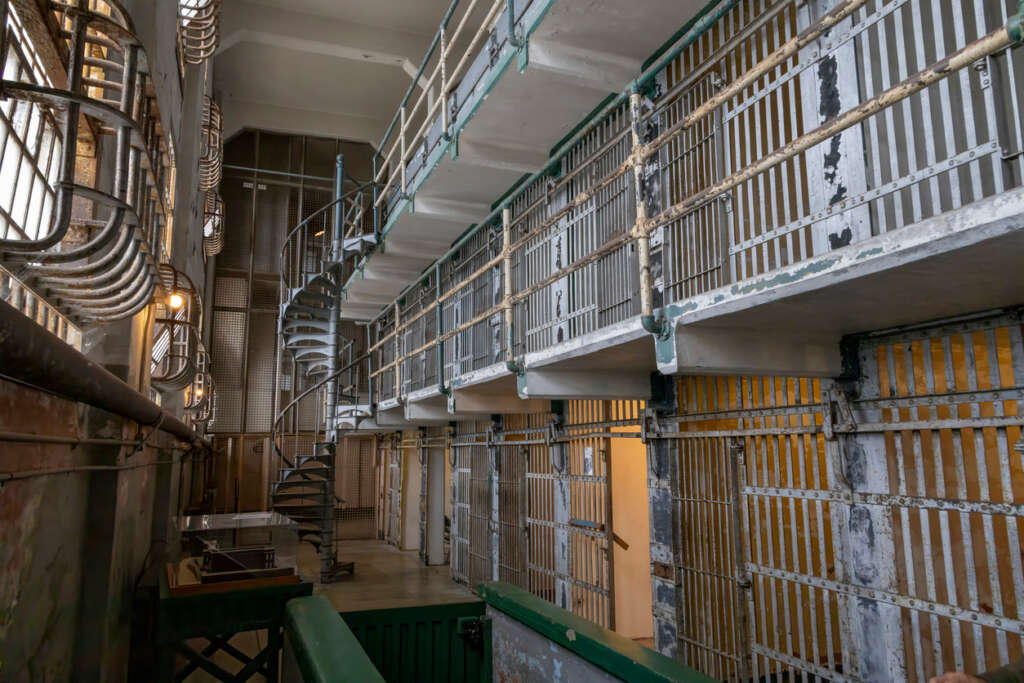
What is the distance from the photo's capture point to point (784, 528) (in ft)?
15.3

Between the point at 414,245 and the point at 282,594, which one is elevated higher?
the point at 414,245

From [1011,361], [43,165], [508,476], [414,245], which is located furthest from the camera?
[414,245]

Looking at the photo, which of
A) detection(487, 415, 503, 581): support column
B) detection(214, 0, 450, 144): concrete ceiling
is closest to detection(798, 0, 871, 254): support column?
detection(487, 415, 503, 581): support column

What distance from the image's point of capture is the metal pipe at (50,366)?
2078mm

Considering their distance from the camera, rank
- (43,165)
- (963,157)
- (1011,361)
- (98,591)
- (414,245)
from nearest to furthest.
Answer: (963,157)
(1011,361)
(43,165)
(98,591)
(414,245)

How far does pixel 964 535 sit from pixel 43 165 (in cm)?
561

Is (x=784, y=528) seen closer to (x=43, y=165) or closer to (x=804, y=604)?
(x=804, y=604)

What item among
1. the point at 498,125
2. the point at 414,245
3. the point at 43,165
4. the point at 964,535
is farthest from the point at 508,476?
the point at 43,165

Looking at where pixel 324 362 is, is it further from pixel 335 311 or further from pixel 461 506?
pixel 461 506

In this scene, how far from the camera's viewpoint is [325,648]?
2.36m

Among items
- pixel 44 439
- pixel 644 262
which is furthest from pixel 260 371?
pixel 644 262

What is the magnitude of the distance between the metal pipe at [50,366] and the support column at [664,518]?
4282 mm

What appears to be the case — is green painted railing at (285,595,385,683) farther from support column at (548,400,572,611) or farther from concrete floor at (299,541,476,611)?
concrete floor at (299,541,476,611)

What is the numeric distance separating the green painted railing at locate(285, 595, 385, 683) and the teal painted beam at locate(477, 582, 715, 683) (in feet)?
2.84
